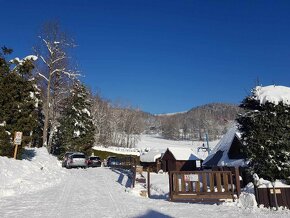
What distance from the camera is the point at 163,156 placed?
52000 millimetres

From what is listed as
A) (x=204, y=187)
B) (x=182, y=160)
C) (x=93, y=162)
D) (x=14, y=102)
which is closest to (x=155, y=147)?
(x=182, y=160)

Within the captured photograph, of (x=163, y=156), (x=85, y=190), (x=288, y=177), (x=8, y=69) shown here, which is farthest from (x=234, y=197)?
(x=163, y=156)

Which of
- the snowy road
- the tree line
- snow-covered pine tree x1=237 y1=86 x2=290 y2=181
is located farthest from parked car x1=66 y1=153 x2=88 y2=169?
snow-covered pine tree x1=237 y1=86 x2=290 y2=181

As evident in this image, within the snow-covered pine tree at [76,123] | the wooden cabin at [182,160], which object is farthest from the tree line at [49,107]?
the wooden cabin at [182,160]

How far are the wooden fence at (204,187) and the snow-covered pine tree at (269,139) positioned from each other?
1284 millimetres

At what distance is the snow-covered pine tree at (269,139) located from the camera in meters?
13.4

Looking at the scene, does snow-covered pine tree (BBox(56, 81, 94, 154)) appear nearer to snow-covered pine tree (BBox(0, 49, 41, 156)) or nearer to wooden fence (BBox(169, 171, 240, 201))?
snow-covered pine tree (BBox(0, 49, 41, 156))

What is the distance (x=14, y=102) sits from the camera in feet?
67.3

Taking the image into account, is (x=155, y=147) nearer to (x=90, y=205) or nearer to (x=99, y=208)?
(x=90, y=205)

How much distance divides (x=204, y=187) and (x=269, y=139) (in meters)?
3.50

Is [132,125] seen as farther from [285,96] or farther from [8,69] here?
[285,96]

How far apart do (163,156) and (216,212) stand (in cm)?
4050

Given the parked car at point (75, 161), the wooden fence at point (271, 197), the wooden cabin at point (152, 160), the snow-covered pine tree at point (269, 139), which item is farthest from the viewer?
the wooden cabin at point (152, 160)

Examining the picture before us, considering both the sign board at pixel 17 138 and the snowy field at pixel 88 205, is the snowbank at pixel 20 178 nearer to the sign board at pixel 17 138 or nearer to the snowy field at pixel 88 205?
the snowy field at pixel 88 205
